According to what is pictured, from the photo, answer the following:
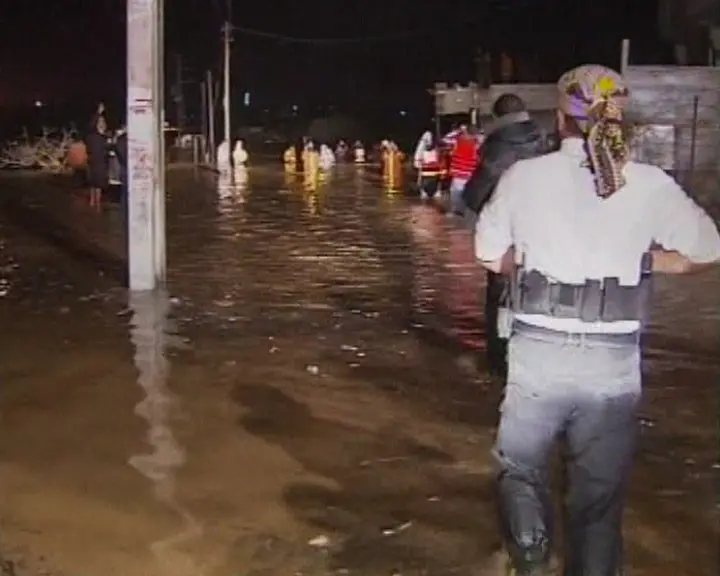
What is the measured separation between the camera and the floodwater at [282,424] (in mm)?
6309

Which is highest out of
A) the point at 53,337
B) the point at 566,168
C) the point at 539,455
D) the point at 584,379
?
the point at 566,168

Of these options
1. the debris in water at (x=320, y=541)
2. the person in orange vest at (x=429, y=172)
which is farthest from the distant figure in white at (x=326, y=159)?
the debris in water at (x=320, y=541)

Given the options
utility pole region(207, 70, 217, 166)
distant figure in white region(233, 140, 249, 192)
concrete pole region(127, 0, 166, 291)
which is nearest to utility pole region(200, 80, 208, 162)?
utility pole region(207, 70, 217, 166)

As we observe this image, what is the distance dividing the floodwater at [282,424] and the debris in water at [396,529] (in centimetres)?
2

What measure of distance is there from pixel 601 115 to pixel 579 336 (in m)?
0.77

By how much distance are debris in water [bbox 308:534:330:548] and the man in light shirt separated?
4.74 ft

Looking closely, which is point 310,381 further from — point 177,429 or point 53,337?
point 53,337

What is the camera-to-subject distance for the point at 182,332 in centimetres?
1173

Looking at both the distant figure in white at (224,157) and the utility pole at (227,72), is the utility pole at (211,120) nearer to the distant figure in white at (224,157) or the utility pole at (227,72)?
the utility pole at (227,72)

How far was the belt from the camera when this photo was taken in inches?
194

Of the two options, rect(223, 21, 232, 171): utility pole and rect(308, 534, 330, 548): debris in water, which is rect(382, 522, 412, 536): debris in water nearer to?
rect(308, 534, 330, 548): debris in water

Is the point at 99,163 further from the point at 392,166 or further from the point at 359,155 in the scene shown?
the point at 359,155

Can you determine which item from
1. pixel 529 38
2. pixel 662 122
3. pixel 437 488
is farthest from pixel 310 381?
pixel 529 38

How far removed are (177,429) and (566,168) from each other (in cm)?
404
